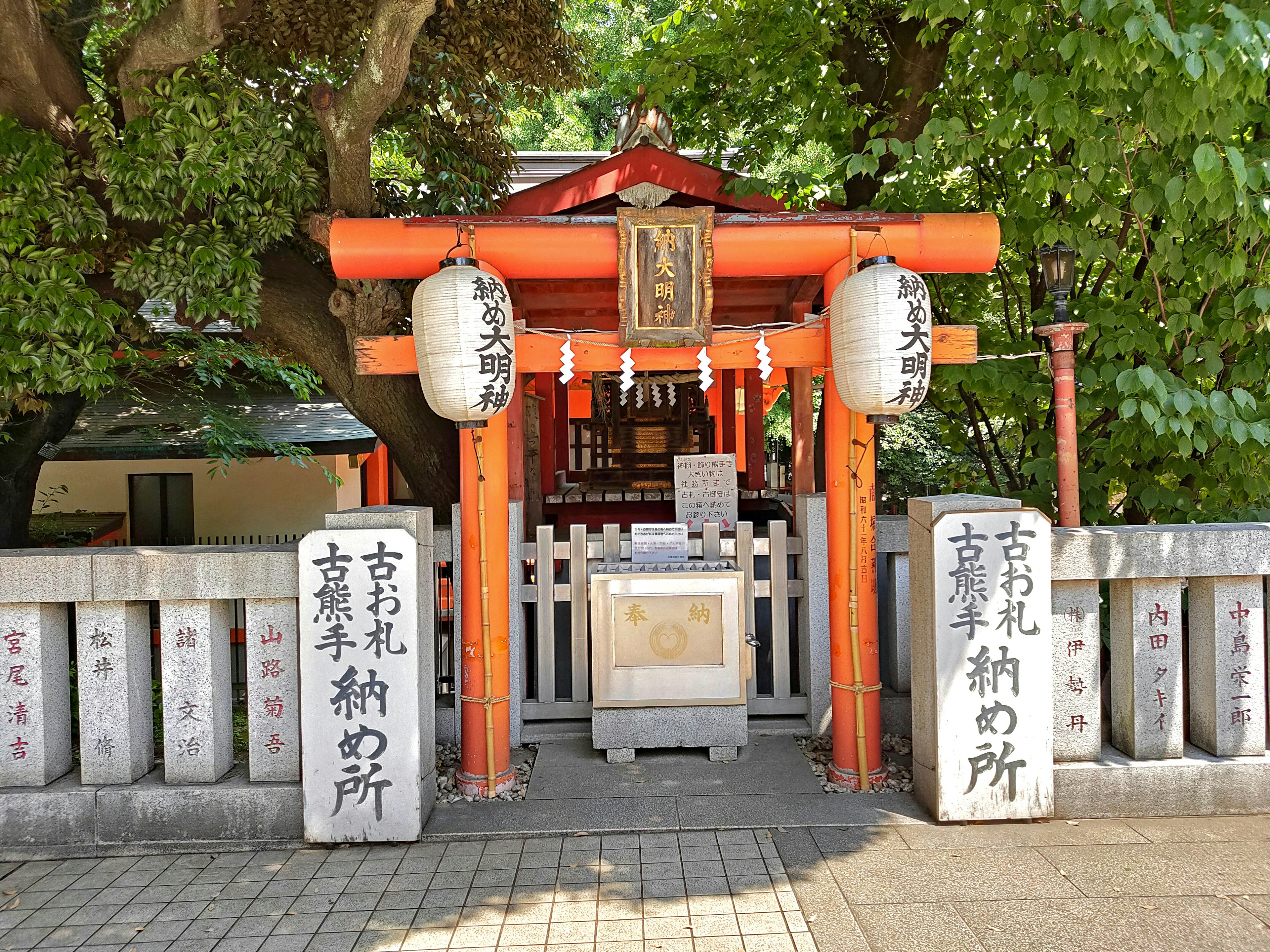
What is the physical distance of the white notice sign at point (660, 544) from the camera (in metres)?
5.80

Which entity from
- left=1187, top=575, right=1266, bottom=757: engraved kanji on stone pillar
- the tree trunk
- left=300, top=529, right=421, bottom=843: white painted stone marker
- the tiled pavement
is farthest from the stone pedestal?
the tree trunk

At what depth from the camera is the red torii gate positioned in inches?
198

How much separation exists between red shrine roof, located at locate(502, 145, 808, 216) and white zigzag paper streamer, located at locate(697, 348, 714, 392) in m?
1.31

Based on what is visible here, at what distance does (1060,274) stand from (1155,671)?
264 cm

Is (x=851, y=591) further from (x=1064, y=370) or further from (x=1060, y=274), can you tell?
(x=1060, y=274)

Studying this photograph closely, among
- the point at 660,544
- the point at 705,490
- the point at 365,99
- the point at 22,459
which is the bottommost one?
the point at 660,544

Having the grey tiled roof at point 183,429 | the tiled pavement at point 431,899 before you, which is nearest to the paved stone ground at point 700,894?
the tiled pavement at point 431,899

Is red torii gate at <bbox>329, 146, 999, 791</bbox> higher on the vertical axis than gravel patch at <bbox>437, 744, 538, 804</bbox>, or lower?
higher

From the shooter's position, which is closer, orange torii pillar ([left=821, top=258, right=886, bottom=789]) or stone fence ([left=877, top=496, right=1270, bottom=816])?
stone fence ([left=877, top=496, right=1270, bottom=816])

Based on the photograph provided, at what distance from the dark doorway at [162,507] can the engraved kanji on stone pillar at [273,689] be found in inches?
298

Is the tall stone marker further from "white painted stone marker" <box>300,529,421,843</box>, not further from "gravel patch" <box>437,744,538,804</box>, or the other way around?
"white painted stone marker" <box>300,529,421,843</box>

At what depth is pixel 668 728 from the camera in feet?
18.1

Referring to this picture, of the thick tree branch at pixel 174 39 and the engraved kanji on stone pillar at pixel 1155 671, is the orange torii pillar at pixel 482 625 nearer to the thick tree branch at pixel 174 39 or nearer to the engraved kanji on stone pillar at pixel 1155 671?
the thick tree branch at pixel 174 39

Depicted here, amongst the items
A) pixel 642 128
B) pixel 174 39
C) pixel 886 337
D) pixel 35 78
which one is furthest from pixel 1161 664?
pixel 35 78
